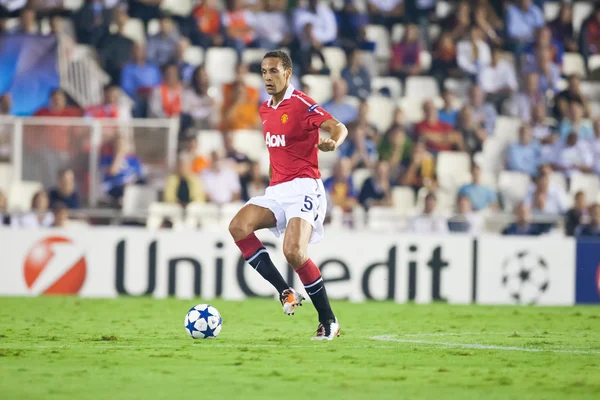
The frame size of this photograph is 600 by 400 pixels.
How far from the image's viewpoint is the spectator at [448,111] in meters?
18.7

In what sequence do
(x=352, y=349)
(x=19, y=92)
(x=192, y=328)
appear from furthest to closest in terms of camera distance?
(x=19, y=92), (x=192, y=328), (x=352, y=349)

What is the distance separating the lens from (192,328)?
8.89 meters

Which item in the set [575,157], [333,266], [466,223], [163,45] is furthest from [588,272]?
[163,45]

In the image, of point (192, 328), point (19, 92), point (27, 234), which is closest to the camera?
point (192, 328)

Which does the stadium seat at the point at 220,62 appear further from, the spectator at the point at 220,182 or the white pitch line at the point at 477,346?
the white pitch line at the point at 477,346

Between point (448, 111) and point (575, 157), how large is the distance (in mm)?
2385

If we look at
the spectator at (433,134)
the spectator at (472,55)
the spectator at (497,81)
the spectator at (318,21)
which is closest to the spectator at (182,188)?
the spectator at (433,134)

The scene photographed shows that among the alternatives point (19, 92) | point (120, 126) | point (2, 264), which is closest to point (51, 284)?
point (2, 264)

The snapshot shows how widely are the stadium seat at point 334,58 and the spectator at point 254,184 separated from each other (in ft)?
13.0

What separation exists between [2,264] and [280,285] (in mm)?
7038

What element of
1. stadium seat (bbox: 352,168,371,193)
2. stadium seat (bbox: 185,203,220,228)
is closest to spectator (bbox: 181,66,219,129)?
stadium seat (bbox: 185,203,220,228)

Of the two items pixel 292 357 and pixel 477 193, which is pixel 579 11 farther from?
pixel 292 357

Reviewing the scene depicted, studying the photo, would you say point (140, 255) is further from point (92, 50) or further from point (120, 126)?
point (92, 50)

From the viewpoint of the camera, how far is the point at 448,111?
18719 millimetres
